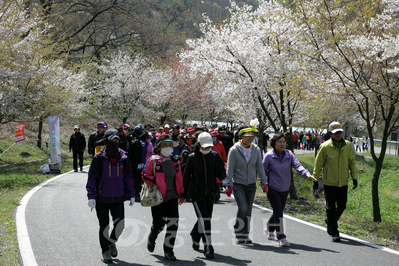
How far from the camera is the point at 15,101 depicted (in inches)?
568

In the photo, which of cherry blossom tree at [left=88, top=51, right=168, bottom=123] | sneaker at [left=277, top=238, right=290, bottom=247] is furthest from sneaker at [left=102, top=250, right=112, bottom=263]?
cherry blossom tree at [left=88, top=51, right=168, bottom=123]

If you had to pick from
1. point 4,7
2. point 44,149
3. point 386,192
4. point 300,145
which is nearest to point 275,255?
point 4,7

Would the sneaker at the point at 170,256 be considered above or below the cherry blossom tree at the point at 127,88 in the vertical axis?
below

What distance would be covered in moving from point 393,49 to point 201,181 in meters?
6.01

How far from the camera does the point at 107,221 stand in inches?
205

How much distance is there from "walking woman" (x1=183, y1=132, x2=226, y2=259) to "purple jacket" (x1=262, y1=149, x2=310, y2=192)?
1.04 meters

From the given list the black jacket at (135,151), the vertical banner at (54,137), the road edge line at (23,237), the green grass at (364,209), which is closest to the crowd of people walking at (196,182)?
the road edge line at (23,237)

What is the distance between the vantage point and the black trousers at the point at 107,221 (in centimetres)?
514

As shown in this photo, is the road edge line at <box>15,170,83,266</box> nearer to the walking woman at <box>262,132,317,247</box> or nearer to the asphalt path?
the asphalt path

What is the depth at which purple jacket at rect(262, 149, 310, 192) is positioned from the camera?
6.36 m

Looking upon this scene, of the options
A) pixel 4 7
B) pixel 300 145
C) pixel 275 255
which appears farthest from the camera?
pixel 300 145

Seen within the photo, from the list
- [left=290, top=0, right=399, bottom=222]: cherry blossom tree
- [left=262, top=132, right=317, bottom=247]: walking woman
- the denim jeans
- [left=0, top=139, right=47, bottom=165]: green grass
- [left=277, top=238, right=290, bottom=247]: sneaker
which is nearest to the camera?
[left=277, top=238, right=290, bottom=247]: sneaker

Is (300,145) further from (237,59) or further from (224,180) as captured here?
(224,180)

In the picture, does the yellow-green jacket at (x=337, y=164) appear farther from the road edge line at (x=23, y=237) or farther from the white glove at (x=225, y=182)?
the road edge line at (x=23, y=237)
